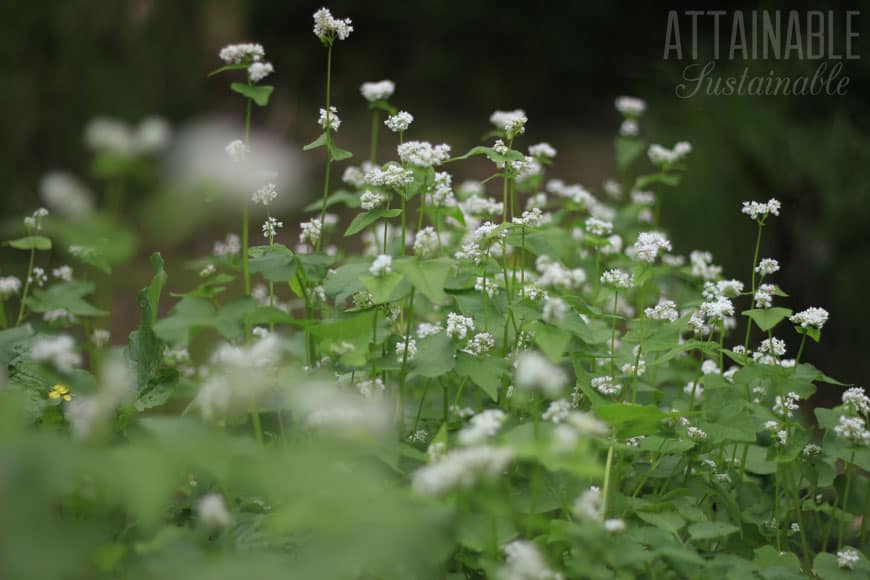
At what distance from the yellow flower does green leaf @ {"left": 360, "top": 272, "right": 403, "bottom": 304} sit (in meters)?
0.87

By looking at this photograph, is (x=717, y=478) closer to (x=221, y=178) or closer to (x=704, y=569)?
(x=704, y=569)

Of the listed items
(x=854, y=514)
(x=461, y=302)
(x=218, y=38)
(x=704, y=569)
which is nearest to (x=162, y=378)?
(x=461, y=302)

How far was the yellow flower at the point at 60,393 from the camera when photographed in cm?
193

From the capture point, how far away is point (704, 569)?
147 cm

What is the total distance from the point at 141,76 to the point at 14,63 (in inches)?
37.6

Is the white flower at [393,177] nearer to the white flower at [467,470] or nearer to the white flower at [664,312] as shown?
the white flower at [664,312]

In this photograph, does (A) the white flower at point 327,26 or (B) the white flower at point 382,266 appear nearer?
(B) the white flower at point 382,266

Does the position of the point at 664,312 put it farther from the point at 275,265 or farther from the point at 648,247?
the point at 275,265

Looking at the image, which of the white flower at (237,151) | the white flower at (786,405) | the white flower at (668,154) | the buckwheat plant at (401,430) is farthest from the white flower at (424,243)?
the white flower at (668,154)

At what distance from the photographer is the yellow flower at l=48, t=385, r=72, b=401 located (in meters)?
1.93

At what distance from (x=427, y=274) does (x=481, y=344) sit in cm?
33

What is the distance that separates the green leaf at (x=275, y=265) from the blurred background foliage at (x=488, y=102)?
24 centimetres

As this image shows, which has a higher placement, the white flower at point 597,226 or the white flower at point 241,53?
the white flower at point 241,53

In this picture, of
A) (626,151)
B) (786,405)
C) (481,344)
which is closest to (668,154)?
(626,151)
